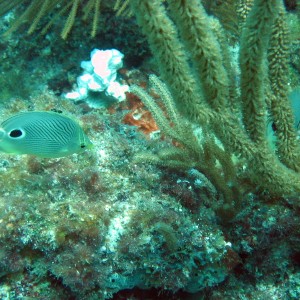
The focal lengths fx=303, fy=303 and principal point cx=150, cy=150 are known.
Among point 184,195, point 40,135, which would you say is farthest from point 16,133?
point 184,195

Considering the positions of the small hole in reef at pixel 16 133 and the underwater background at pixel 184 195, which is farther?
the small hole in reef at pixel 16 133

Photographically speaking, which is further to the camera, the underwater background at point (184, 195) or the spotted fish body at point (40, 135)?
the spotted fish body at point (40, 135)

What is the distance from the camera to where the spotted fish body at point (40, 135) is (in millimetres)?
1906

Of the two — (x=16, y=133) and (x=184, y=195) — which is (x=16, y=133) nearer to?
(x=16, y=133)

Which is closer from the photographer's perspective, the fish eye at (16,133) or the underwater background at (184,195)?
the underwater background at (184,195)

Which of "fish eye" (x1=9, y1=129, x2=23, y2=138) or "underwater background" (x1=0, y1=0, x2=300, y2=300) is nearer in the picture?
"underwater background" (x1=0, y1=0, x2=300, y2=300)

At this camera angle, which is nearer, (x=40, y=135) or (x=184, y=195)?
(x=40, y=135)

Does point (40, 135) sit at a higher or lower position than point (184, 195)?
higher

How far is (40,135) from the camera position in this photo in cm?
193

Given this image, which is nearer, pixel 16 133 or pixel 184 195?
pixel 16 133

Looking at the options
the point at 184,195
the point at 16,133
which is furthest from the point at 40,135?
the point at 184,195

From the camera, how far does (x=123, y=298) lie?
2.40 meters

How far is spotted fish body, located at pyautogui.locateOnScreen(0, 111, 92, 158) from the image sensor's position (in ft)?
6.25

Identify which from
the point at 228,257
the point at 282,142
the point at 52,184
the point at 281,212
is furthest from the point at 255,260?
the point at 52,184
